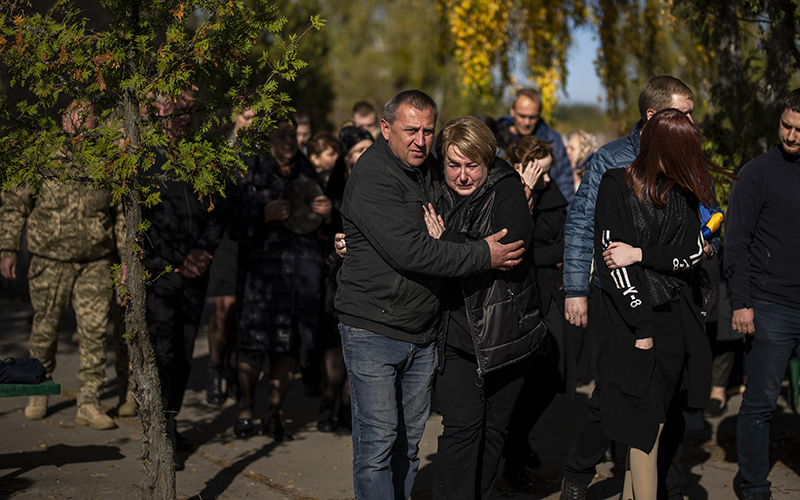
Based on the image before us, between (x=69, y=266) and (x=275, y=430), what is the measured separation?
1.79 metres

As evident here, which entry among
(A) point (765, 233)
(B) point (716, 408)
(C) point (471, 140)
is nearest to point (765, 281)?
(A) point (765, 233)

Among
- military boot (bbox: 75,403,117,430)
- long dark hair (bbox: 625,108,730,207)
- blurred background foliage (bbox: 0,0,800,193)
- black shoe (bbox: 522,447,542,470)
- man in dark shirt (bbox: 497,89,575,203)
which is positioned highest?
blurred background foliage (bbox: 0,0,800,193)

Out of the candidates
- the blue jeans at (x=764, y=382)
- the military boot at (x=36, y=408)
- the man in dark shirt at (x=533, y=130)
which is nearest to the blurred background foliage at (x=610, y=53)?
the man in dark shirt at (x=533, y=130)

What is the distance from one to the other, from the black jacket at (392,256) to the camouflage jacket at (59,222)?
2473mm

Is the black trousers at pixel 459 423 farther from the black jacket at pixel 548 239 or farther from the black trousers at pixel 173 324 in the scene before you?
the black trousers at pixel 173 324

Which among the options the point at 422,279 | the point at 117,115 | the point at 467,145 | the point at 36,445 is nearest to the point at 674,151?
the point at 467,145

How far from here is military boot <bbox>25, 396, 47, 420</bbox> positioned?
5.30 metres

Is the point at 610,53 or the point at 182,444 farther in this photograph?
the point at 610,53

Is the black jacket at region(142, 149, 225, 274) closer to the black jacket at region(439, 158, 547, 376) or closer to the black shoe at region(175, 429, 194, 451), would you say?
the black shoe at region(175, 429, 194, 451)

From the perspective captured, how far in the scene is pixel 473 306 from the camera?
348 centimetres

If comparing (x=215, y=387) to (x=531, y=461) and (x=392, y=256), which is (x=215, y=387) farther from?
(x=392, y=256)

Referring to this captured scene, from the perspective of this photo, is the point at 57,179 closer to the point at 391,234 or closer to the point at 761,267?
the point at 391,234

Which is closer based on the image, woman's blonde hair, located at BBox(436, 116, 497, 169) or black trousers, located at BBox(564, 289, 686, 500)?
woman's blonde hair, located at BBox(436, 116, 497, 169)

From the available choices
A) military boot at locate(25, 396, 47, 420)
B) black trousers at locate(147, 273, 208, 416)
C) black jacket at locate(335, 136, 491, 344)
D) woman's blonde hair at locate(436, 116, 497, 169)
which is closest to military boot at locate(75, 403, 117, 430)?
military boot at locate(25, 396, 47, 420)
